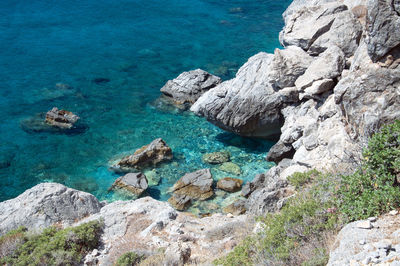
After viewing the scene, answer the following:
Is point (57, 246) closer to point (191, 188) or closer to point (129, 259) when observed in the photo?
point (129, 259)

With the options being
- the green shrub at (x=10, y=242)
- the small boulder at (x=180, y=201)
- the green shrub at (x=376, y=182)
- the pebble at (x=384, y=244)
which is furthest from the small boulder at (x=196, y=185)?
Result: the pebble at (x=384, y=244)

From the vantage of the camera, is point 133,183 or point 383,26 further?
point 133,183

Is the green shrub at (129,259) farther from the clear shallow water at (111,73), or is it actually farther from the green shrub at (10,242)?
the clear shallow water at (111,73)

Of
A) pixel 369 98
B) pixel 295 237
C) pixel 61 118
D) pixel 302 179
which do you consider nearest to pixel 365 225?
pixel 295 237

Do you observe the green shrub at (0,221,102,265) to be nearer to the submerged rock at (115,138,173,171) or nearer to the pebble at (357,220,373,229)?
the pebble at (357,220,373,229)

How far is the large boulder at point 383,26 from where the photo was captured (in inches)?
574

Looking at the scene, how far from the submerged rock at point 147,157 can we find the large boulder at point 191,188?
10.0 ft

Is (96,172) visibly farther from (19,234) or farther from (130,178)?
(19,234)

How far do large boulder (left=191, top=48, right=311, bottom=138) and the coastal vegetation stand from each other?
14.7 m

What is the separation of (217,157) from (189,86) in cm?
1041

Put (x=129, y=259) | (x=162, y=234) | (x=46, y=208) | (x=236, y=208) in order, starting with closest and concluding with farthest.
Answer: (x=129, y=259) → (x=162, y=234) → (x=46, y=208) → (x=236, y=208)

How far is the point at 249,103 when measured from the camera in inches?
1094

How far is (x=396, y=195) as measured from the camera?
9992 millimetres

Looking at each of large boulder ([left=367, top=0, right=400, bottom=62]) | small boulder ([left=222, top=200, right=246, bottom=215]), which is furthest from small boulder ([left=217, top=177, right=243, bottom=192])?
large boulder ([left=367, top=0, right=400, bottom=62])
